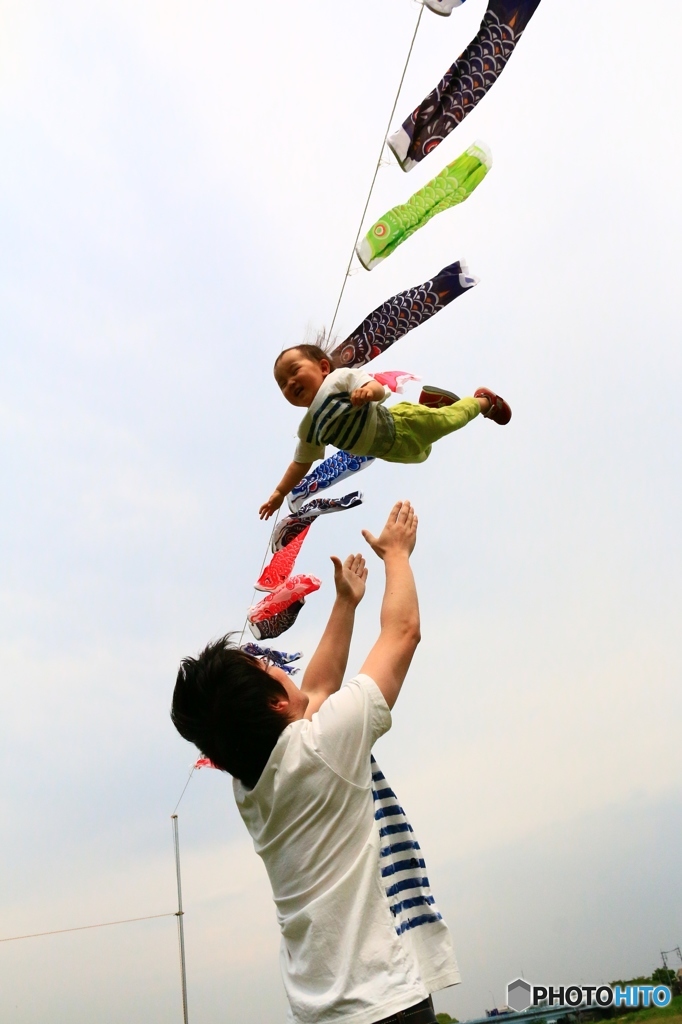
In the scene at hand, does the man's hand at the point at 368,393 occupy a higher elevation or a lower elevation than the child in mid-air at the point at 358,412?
lower

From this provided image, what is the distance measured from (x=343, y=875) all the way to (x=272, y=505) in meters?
2.02

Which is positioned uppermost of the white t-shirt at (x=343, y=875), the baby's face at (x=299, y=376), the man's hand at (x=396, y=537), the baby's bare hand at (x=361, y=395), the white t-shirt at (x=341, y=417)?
the baby's face at (x=299, y=376)

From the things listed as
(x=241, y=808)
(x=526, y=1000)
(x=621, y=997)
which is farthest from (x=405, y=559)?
(x=621, y=997)

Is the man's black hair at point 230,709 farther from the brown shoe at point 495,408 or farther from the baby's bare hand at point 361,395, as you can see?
the brown shoe at point 495,408

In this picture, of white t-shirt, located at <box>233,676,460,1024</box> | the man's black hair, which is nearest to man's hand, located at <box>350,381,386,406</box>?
the man's black hair

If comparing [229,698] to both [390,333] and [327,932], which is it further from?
[390,333]

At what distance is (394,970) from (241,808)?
0.51 m

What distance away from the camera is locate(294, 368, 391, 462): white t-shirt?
108 inches

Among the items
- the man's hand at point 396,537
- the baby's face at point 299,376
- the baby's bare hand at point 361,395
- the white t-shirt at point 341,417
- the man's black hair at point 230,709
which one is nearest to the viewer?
the man's black hair at point 230,709

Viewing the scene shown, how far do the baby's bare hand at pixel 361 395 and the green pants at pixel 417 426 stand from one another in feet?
1.20

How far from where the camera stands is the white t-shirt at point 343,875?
1.57m

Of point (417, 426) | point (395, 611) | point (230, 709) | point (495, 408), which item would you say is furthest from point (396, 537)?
point (495, 408)

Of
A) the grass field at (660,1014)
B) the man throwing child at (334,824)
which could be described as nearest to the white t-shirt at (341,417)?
the man throwing child at (334,824)

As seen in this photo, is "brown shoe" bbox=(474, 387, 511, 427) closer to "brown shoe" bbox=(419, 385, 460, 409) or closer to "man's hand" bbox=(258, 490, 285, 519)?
"brown shoe" bbox=(419, 385, 460, 409)
